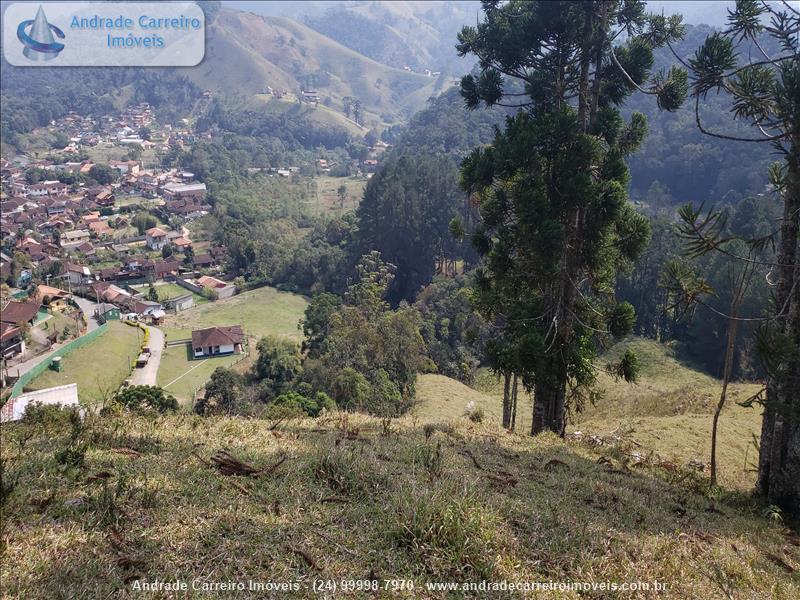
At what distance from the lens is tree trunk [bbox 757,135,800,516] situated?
5.71 meters

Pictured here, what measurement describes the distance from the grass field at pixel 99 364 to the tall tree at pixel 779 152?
24.4 m

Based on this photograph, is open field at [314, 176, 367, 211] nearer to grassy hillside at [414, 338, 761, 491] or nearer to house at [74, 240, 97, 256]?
house at [74, 240, 97, 256]

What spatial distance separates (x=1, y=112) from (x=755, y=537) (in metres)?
144

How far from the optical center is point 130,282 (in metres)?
48.0

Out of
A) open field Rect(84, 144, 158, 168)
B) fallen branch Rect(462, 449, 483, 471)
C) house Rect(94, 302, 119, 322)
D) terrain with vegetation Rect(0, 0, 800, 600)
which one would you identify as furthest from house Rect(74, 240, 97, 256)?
fallen branch Rect(462, 449, 483, 471)

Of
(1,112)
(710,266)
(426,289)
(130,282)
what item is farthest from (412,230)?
(1,112)

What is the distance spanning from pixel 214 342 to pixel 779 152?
106 ft

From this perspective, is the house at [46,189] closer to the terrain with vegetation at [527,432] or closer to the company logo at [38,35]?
the company logo at [38,35]

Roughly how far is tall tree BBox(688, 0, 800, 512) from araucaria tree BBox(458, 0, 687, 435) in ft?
6.72

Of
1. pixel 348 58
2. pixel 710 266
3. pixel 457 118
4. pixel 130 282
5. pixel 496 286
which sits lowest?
pixel 130 282

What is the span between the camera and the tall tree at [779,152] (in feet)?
17.8

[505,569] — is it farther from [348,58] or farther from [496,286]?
[348,58]

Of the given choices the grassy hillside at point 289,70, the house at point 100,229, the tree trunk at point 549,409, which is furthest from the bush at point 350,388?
the grassy hillside at point 289,70

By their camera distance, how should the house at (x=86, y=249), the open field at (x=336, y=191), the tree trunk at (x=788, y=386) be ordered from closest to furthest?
the tree trunk at (x=788, y=386) → the house at (x=86, y=249) → the open field at (x=336, y=191)
